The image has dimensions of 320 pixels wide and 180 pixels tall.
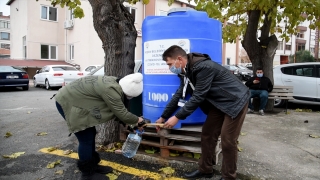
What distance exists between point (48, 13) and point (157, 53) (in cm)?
1966

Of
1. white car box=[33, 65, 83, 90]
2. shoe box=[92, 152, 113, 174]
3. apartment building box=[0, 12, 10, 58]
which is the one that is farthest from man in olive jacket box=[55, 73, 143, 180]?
apartment building box=[0, 12, 10, 58]

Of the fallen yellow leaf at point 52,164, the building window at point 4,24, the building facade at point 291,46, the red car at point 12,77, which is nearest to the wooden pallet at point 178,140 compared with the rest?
the fallen yellow leaf at point 52,164

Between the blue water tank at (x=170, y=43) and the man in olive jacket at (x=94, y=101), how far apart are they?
0.79 meters

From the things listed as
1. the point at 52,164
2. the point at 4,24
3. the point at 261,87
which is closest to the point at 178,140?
the point at 52,164

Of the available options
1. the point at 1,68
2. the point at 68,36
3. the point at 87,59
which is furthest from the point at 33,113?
the point at 68,36

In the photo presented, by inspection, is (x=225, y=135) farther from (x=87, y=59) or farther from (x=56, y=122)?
(x=87, y=59)

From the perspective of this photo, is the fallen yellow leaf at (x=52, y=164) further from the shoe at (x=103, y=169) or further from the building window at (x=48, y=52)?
the building window at (x=48, y=52)

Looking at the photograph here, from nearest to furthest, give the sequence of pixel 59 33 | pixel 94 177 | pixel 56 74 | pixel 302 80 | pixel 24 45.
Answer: pixel 94 177 < pixel 302 80 < pixel 56 74 < pixel 59 33 < pixel 24 45

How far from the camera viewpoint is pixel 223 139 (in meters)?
2.84

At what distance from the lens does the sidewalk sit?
334 cm

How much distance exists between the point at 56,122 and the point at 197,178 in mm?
4082

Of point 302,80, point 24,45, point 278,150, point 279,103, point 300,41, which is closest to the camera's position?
point 278,150

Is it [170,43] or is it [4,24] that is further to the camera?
[4,24]

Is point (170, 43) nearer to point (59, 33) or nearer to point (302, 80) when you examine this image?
point (302, 80)
